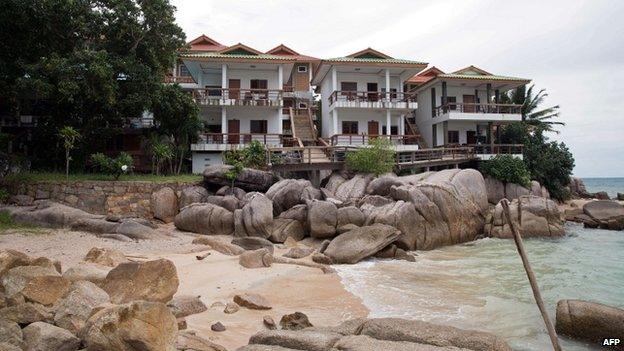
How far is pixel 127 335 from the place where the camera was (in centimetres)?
531

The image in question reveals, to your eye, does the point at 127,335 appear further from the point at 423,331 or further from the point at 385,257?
the point at 385,257

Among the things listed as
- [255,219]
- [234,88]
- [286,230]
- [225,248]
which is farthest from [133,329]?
[234,88]

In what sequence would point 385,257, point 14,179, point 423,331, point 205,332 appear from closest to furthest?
point 423,331 → point 205,332 → point 385,257 → point 14,179

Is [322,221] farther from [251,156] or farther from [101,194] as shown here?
[101,194]

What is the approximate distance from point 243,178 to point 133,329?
18017 millimetres

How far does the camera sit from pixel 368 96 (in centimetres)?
3400

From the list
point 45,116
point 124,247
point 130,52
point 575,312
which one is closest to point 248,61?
point 130,52

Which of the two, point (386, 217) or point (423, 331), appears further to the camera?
point (386, 217)

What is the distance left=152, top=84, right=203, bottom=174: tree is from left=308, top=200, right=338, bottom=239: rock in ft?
43.2

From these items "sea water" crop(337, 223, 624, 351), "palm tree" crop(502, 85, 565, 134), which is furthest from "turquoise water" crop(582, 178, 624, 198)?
"sea water" crop(337, 223, 624, 351)

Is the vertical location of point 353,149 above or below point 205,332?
above

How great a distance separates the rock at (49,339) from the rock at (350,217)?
13312 mm

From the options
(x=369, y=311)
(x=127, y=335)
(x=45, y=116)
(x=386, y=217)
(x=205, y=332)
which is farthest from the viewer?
(x=45, y=116)

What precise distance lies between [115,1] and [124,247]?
636 inches
